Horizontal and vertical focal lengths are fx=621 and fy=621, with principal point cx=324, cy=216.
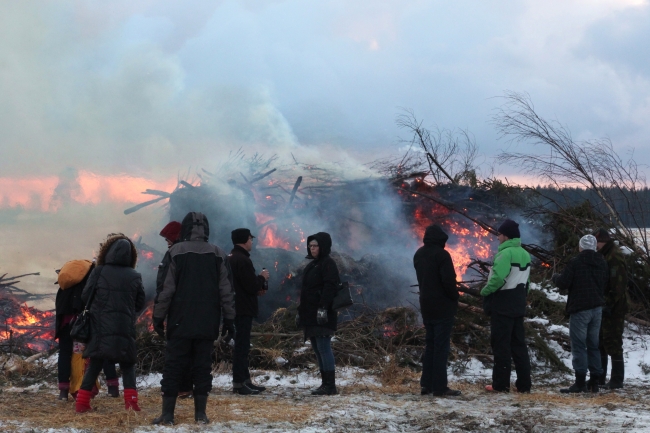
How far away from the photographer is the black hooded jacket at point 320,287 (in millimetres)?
7414

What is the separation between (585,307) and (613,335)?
0.85 metres

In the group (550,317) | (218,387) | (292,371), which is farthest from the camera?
(550,317)

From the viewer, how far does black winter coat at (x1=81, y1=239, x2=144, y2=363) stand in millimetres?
5902

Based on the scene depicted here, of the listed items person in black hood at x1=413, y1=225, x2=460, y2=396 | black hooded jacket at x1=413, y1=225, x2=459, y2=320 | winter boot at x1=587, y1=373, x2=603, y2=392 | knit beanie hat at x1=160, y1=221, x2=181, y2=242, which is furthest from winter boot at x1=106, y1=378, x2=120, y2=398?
winter boot at x1=587, y1=373, x2=603, y2=392

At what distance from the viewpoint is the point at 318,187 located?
613 inches

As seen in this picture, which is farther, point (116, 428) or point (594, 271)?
point (594, 271)

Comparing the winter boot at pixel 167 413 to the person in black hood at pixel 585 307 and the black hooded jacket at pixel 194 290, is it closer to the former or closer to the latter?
the black hooded jacket at pixel 194 290

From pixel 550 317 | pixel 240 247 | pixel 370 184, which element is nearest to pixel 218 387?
pixel 240 247

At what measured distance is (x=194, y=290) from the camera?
552cm

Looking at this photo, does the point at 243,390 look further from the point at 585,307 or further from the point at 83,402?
the point at 585,307

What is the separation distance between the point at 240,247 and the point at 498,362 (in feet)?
11.4

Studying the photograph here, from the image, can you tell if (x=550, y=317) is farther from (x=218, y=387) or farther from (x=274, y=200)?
(x=274, y=200)

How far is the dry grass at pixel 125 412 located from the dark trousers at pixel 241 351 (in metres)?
0.35

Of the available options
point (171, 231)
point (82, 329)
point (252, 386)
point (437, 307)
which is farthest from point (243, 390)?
point (437, 307)
